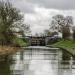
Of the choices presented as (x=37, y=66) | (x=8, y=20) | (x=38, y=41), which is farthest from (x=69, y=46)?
(x=38, y=41)

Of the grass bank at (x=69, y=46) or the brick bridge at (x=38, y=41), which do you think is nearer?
the grass bank at (x=69, y=46)

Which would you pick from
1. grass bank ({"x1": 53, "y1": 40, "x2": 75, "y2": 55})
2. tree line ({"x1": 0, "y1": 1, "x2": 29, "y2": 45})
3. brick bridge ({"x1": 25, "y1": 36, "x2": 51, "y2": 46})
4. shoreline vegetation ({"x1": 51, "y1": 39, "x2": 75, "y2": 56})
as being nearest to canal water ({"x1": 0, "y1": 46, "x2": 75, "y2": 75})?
shoreline vegetation ({"x1": 51, "y1": 39, "x2": 75, "y2": 56})

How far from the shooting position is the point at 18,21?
149ft

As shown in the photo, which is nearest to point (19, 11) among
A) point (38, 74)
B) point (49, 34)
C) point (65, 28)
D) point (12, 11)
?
point (12, 11)

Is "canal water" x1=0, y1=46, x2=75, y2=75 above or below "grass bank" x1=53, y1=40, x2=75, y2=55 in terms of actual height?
above

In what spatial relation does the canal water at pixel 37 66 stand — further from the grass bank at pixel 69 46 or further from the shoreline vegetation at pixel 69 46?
the grass bank at pixel 69 46

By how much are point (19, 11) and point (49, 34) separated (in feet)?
180

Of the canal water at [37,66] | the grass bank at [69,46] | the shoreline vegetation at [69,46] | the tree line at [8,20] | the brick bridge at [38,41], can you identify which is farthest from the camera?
the brick bridge at [38,41]

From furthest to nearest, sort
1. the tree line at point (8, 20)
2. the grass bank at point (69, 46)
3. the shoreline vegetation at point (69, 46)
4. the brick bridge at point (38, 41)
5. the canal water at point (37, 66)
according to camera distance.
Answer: the brick bridge at point (38, 41) < the tree line at point (8, 20) < the grass bank at point (69, 46) < the shoreline vegetation at point (69, 46) < the canal water at point (37, 66)

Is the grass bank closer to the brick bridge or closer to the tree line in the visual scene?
the tree line

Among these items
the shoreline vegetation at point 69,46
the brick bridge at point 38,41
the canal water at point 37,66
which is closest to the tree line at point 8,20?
the shoreline vegetation at point 69,46

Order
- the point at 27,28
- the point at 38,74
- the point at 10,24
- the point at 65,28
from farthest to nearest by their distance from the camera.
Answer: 1. the point at 65,28
2. the point at 27,28
3. the point at 10,24
4. the point at 38,74

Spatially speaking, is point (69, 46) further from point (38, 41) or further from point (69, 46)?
point (38, 41)

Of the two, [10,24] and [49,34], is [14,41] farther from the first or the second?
[49,34]
